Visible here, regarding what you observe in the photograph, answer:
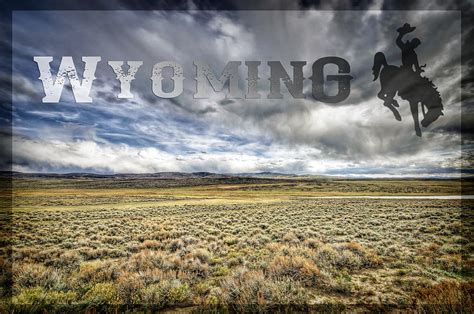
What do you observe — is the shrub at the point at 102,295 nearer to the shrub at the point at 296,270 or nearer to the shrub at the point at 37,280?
the shrub at the point at 37,280

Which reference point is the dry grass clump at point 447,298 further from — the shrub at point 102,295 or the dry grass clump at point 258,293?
the shrub at point 102,295

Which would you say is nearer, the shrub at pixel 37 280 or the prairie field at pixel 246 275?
the prairie field at pixel 246 275

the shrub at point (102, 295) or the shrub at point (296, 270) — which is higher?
the shrub at point (102, 295)

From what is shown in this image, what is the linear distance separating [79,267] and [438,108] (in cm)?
1666

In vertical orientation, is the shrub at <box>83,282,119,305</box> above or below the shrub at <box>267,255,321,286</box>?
above

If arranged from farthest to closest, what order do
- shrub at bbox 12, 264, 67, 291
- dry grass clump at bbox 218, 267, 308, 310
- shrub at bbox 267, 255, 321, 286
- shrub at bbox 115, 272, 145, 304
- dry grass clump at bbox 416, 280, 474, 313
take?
shrub at bbox 267, 255, 321, 286
shrub at bbox 12, 264, 67, 291
shrub at bbox 115, 272, 145, 304
dry grass clump at bbox 218, 267, 308, 310
dry grass clump at bbox 416, 280, 474, 313

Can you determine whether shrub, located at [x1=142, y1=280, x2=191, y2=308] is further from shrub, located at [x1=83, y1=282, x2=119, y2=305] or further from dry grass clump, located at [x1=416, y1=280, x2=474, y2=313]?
dry grass clump, located at [x1=416, y1=280, x2=474, y2=313]

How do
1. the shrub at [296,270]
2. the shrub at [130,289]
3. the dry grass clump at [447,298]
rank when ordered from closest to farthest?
1. the dry grass clump at [447,298]
2. the shrub at [130,289]
3. the shrub at [296,270]

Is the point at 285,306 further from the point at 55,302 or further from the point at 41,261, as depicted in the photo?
the point at 41,261

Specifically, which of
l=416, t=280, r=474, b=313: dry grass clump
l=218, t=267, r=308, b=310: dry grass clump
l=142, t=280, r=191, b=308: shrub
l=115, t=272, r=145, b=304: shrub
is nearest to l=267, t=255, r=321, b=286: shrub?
l=218, t=267, r=308, b=310: dry grass clump

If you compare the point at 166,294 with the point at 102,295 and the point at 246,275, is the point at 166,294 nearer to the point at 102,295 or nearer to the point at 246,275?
the point at 102,295

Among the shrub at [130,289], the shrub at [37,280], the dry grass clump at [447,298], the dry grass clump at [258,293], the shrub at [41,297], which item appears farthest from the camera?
the shrub at [37,280]

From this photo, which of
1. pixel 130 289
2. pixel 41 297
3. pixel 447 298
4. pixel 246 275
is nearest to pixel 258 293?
pixel 246 275

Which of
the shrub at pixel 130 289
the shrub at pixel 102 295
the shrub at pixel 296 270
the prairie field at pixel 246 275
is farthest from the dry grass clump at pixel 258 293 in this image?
the shrub at pixel 102 295
